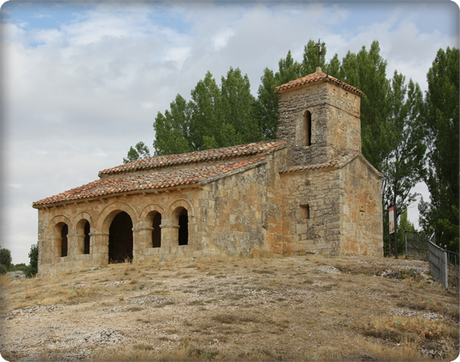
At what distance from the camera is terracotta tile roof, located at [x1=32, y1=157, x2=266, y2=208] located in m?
18.0

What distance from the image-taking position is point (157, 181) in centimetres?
1902

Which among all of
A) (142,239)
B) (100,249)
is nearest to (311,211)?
(142,239)

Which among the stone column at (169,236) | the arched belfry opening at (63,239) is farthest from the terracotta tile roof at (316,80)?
the arched belfry opening at (63,239)

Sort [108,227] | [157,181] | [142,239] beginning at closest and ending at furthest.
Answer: [142,239]
[157,181]
[108,227]

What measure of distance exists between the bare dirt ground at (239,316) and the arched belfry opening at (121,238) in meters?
6.97

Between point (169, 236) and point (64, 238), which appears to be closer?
point (169, 236)

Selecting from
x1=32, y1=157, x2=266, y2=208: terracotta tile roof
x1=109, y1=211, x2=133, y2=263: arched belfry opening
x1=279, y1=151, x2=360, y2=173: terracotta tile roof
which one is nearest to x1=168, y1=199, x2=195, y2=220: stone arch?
x1=32, y1=157, x2=266, y2=208: terracotta tile roof

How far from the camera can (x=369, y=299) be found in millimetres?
11945

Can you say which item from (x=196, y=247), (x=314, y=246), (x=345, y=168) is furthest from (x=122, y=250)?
(x=345, y=168)

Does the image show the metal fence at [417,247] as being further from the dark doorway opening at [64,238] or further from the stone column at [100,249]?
the dark doorway opening at [64,238]

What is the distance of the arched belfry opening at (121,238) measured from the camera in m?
22.9

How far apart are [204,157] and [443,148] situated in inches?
447

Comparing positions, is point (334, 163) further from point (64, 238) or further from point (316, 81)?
point (64, 238)

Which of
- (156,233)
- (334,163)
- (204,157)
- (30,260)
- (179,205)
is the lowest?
(30,260)
